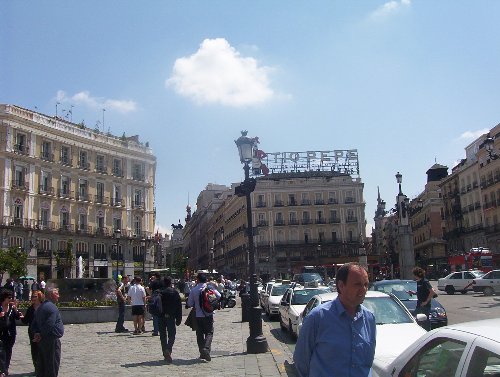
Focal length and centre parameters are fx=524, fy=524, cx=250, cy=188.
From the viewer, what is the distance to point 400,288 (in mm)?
14703

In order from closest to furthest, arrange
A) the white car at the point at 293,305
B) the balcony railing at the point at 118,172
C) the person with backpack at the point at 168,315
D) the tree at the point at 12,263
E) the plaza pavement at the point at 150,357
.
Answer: the plaza pavement at the point at 150,357, the person with backpack at the point at 168,315, the white car at the point at 293,305, the tree at the point at 12,263, the balcony railing at the point at 118,172

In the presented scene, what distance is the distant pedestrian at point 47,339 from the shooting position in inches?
288

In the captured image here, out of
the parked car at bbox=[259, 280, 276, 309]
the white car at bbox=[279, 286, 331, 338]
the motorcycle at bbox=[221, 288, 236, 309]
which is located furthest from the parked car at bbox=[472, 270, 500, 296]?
the white car at bbox=[279, 286, 331, 338]

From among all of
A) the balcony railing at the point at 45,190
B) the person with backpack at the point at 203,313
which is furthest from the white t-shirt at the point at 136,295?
the balcony railing at the point at 45,190

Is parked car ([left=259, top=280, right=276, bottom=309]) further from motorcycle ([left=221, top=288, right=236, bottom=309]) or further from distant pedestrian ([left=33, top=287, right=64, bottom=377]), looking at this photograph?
distant pedestrian ([left=33, top=287, right=64, bottom=377])

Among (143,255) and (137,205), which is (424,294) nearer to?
(143,255)

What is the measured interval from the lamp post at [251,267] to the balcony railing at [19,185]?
1688 inches

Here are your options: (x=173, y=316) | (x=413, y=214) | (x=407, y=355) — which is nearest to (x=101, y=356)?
(x=173, y=316)

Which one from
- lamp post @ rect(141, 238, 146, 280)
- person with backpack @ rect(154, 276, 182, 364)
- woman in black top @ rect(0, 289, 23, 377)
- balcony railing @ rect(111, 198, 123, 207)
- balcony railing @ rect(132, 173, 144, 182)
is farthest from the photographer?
balcony railing @ rect(132, 173, 144, 182)

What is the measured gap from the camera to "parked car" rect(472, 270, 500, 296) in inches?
1220

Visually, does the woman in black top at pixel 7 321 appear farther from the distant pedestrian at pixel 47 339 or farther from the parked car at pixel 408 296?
the parked car at pixel 408 296

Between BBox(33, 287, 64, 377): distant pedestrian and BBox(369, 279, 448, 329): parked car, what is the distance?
27.9 ft

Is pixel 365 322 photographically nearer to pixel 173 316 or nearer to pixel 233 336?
pixel 173 316

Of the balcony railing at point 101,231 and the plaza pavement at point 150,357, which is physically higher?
the balcony railing at point 101,231
